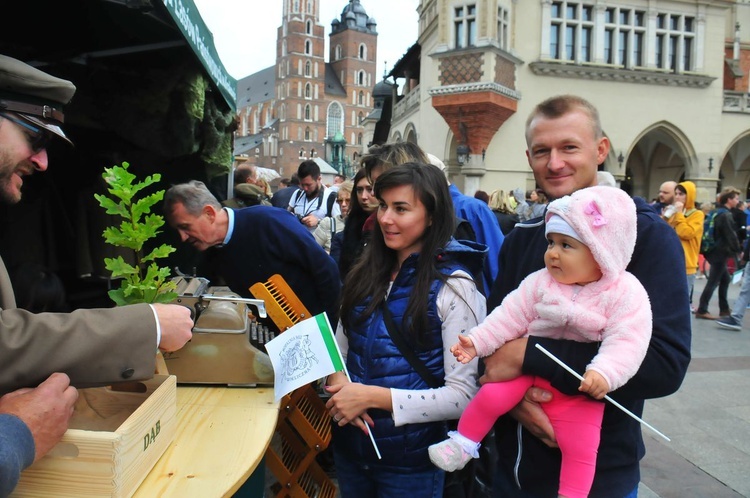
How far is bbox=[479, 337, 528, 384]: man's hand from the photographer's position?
160 centimetres

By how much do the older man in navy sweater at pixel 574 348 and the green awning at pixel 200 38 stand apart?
6.49ft

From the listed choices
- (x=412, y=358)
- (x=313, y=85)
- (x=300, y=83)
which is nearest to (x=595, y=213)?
(x=412, y=358)

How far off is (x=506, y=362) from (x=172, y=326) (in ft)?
3.24

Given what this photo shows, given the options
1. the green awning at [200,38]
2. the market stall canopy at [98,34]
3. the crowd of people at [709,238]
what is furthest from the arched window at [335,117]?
the market stall canopy at [98,34]

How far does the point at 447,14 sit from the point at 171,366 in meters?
19.2

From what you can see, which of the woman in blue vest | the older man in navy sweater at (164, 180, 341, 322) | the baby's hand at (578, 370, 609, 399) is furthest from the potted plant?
the older man in navy sweater at (164, 180, 341, 322)

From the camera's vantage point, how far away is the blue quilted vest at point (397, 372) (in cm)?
202

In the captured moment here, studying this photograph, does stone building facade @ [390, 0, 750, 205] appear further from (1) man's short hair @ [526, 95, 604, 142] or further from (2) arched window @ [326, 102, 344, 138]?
(2) arched window @ [326, 102, 344, 138]

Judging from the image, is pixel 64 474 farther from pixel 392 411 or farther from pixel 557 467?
pixel 557 467

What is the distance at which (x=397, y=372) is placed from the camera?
2047 mm

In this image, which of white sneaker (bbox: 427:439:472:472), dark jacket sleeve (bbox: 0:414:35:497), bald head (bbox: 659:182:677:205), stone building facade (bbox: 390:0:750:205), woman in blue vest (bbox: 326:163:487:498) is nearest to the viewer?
dark jacket sleeve (bbox: 0:414:35:497)

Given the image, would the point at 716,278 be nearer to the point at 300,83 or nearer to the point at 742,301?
the point at 742,301

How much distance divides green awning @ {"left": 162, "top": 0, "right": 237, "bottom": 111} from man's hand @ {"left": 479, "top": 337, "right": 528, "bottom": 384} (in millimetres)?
2215

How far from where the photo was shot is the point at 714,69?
2077cm
